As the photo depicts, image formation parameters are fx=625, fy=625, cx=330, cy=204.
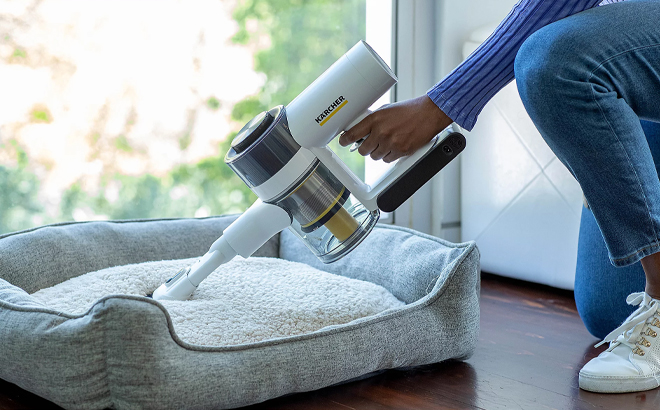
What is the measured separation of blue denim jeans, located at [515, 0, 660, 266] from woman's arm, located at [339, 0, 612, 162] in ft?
0.23

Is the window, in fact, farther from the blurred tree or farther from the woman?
the woman

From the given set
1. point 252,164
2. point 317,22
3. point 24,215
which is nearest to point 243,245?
point 252,164

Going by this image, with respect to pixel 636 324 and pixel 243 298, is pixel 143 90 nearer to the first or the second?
pixel 243 298

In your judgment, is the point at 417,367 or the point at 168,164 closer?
the point at 417,367

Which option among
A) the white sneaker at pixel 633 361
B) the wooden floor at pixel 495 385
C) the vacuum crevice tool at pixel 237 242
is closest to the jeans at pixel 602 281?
the wooden floor at pixel 495 385

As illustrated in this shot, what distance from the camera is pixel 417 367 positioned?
105 centimetres

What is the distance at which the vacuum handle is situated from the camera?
0.96 meters

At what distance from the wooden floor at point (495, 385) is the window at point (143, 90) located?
Result: 32.6 inches

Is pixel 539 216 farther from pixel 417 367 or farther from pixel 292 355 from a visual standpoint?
pixel 292 355

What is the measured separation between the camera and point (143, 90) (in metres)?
1.78

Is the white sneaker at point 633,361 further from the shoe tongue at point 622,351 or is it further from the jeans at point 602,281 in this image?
the jeans at point 602,281

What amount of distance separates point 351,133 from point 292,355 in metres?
0.34

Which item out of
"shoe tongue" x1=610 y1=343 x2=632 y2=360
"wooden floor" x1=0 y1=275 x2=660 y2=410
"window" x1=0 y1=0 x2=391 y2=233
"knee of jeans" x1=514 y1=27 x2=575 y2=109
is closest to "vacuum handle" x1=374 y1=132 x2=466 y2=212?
"knee of jeans" x1=514 y1=27 x2=575 y2=109

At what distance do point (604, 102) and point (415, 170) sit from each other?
29 centimetres
